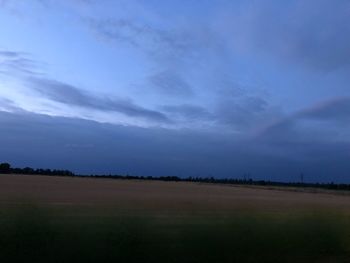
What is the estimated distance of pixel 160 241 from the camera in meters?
18.9

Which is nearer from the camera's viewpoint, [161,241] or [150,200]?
[161,241]

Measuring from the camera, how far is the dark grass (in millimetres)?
16203

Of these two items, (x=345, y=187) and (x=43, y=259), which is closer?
(x=43, y=259)

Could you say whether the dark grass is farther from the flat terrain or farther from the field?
the flat terrain

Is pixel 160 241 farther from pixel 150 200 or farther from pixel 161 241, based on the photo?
pixel 150 200

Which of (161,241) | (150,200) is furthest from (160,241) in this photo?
(150,200)

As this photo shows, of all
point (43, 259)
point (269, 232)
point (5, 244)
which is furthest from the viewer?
point (269, 232)

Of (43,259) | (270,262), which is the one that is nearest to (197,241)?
(270,262)

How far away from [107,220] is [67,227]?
402 centimetres

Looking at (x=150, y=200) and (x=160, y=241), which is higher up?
(x=150, y=200)

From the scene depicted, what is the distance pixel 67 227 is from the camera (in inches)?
816

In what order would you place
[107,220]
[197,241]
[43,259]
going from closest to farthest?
[43,259]
[197,241]
[107,220]

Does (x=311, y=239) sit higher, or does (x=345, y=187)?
(x=345, y=187)

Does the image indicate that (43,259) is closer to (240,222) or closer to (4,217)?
(4,217)
